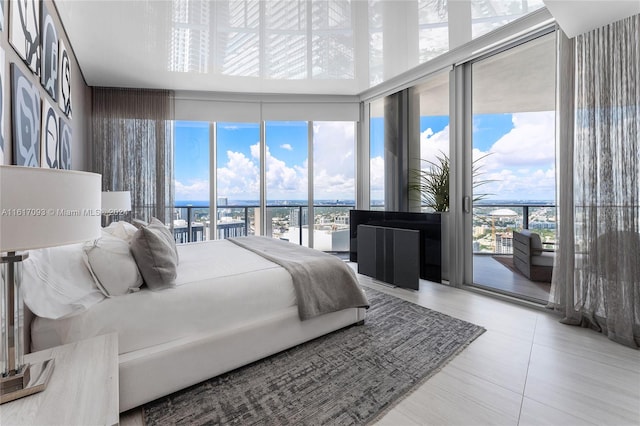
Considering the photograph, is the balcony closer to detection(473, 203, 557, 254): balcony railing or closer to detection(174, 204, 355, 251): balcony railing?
detection(473, 203, 557, 254): balcony railing

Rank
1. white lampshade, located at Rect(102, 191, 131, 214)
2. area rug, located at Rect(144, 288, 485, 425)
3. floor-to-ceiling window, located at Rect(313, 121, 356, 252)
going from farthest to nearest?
1. floor-to-ceiling window, located at Rect(313, 121, 356, 252)
2. white lampshade, located at Rect(102, 191, 131, 214)
3. area rug, located at Rect(144, 288, 485, 425)

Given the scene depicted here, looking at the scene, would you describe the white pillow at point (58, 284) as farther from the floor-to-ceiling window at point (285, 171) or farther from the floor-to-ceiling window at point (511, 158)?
the floor-to-ceiling window at point (511, 158)

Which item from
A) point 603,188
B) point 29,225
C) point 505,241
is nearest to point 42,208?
point 29,225

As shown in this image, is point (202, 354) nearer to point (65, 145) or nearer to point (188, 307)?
point (188, 307)

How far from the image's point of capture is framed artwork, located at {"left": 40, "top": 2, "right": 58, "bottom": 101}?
79.8 inches

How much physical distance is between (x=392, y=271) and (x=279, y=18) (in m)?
2.89

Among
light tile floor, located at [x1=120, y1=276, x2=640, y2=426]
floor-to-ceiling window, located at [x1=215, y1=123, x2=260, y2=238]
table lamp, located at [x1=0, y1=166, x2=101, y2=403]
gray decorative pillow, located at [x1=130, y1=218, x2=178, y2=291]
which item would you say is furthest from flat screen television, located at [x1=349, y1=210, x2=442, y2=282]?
table lamp, located at [x1=0, y1=166, x2=101, y2=403]

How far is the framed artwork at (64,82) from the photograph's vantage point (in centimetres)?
251

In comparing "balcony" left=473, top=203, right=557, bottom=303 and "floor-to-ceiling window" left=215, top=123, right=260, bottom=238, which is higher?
"floor-to-ceiling window" left=215, top=123, right=260, bottom=238

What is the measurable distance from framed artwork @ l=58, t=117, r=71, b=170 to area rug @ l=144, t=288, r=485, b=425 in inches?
92.5

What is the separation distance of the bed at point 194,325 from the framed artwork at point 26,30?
1237 mm

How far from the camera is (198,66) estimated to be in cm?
352

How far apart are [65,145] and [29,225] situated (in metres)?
2.57

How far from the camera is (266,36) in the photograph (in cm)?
282
